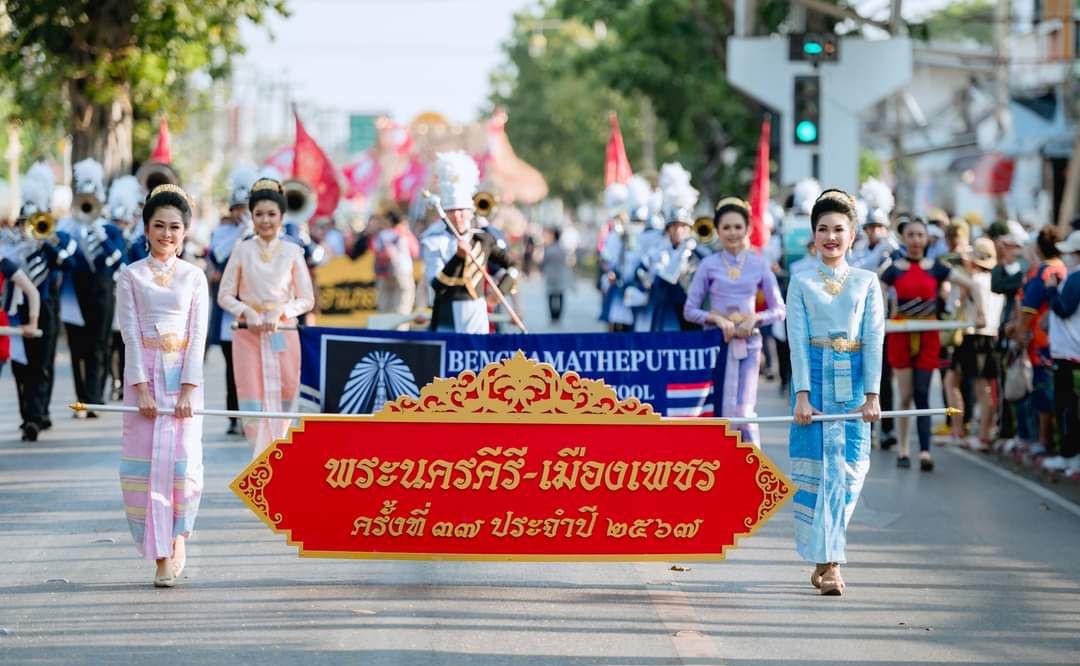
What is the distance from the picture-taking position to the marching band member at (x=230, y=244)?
1445cm

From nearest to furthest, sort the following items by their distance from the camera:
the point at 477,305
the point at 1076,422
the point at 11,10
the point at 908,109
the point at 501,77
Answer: the point at 477,305
the point at 1076,422
the point at 11,10
the point at 908,109
the point at 501,77

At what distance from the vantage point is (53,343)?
15133 mm

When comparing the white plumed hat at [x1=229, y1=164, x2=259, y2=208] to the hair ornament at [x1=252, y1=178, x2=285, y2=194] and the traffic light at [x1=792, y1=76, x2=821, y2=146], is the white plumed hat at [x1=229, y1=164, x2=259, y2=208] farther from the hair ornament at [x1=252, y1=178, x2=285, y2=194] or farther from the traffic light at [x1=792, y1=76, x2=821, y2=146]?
the traffic light at [x1=792, y1=76, x2=821, y2=146]

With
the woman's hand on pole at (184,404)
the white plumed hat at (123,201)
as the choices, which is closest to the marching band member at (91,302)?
the white plumed hat at (123,201)

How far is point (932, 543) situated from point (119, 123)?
54.4 feet

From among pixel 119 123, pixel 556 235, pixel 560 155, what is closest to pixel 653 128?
pixel 560 155

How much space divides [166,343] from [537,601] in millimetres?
2097

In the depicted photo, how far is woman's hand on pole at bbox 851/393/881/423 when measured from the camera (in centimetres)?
835

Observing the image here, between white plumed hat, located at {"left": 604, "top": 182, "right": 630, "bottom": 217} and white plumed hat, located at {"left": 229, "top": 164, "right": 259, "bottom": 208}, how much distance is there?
4863 millimetres

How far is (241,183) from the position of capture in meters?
15.7

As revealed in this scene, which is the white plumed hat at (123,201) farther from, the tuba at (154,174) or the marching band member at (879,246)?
the marching band member at (879,246)

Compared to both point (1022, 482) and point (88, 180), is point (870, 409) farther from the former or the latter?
point (88, 180)

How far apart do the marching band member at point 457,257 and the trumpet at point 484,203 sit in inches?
117

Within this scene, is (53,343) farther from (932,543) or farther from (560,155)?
(560,155)
